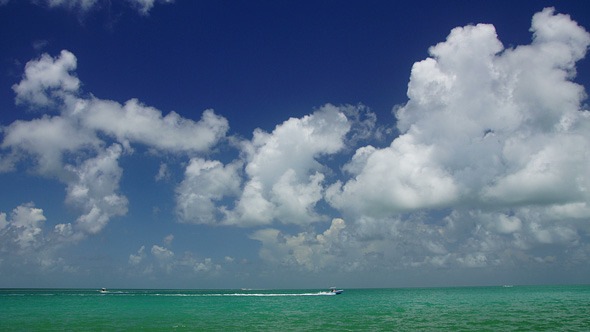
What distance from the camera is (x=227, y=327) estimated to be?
1630 inches

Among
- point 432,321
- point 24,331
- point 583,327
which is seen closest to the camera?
point 583,327

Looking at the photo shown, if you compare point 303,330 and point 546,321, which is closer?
point 303,330

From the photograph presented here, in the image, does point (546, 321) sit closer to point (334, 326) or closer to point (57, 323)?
point (334, 326)

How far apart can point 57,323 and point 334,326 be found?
34.0 m

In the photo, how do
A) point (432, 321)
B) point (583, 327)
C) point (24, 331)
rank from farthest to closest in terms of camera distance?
1. point (432, 321)
2. point (24, 331)
3. point (583, 327)

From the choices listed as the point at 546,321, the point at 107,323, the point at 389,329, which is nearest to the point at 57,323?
the point at 107,323

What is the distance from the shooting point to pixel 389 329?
3756 cm

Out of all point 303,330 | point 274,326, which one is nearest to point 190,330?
point 274,326

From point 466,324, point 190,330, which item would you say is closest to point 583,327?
point 466,324

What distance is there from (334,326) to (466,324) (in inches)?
554

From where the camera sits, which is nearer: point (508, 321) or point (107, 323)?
point (508, 321)

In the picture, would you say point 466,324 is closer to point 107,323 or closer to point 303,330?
point 303,330

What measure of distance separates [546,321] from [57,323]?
189 feet

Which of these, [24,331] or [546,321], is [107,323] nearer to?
[24,331]
